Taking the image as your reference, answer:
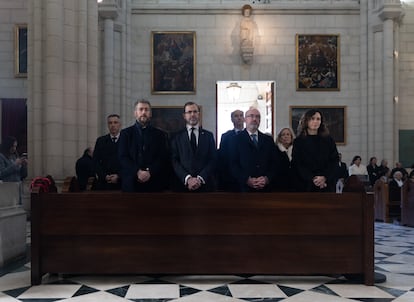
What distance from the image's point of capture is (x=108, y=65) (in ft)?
46.4

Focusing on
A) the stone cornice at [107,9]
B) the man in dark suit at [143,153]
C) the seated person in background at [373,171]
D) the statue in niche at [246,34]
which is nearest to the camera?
the man in dark suit at [143,153]

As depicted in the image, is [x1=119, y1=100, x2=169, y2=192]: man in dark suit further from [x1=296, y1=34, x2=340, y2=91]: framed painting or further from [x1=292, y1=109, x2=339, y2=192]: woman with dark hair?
[x1=296, y1=34, x2=340, y2=91]: framed painting

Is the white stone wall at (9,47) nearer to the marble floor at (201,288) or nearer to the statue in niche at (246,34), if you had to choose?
the statue in niche at (246,34)

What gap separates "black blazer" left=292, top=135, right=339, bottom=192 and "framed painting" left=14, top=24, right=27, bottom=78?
10190 mm

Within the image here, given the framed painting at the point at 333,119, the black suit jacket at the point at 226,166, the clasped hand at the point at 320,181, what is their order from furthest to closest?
the framed painting at the point at 333,119 < the black suit jacket at the point at 226,166 < the clasped hand at the point at 320,181

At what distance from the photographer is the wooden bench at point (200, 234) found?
15.4 feet

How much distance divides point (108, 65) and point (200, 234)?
10422 millimetres

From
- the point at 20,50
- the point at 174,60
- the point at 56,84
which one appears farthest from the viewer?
the point at 174,60

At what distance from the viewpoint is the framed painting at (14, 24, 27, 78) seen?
13070 mm

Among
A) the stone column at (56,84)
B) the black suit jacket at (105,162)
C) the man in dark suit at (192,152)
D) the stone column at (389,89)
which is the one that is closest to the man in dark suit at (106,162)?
the black suit jacket at (105,162)

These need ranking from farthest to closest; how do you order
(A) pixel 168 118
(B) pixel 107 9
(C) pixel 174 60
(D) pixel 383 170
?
1. (C) pixel 174 60
2. (A) pixel 168 118
3. (B) pixel 107 9
4. (D) pixel 383 170

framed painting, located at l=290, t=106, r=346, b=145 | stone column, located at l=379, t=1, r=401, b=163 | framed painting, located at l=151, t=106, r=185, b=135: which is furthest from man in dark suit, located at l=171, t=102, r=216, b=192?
stone column, located at l=379, t=1, r=401, b=163

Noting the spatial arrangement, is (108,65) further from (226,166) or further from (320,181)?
(320,181)

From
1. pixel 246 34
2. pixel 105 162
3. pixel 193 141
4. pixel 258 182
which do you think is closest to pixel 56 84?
pixel 105 162
